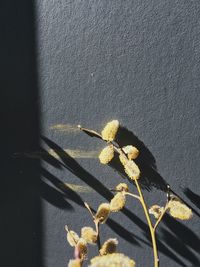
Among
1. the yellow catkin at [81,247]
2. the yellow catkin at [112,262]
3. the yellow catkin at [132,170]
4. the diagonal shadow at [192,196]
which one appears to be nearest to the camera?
the yellow catkin at [112,262]

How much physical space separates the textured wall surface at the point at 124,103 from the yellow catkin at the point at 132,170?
0.39ft

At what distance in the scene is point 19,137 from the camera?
172cm

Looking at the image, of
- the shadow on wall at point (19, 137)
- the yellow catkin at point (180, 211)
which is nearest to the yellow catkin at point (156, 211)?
the yellow catkin at point (180, 211)

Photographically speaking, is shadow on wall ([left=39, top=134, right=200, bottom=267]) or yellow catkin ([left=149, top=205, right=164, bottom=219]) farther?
shadow on wall ([left=39, top=134, right=200, bottom=267])

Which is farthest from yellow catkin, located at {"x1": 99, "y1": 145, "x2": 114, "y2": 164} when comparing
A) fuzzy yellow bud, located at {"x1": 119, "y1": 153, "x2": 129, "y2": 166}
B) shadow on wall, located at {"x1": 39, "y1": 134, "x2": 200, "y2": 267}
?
shadow on wall, located at {"x1": 39, "y1": 134, "x2": 200, "y2": 267}

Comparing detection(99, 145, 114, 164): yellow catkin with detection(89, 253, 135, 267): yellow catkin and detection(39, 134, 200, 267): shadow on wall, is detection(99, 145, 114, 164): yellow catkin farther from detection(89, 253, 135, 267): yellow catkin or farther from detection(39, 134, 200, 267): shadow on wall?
detection(89, 253, 135, 267): yellow catkin

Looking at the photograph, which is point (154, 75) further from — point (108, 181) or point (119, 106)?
point (108, 181)

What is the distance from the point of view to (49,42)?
1.63m

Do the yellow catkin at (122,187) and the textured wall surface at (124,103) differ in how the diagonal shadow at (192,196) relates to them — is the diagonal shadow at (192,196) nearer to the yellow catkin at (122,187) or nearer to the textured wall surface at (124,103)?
the textured wall surface at (124,103)

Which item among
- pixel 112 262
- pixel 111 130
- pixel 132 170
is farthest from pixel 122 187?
pixel 112 262

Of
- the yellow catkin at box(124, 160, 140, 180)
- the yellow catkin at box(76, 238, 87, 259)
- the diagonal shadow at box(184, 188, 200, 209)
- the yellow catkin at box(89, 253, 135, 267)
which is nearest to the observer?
the yellow catkin at box(89, 253, 135, 267)

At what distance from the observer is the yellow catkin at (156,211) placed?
1.52m

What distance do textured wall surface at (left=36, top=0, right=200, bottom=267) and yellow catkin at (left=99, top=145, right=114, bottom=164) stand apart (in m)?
0.10

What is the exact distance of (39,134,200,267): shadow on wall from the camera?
1662 millimetres
